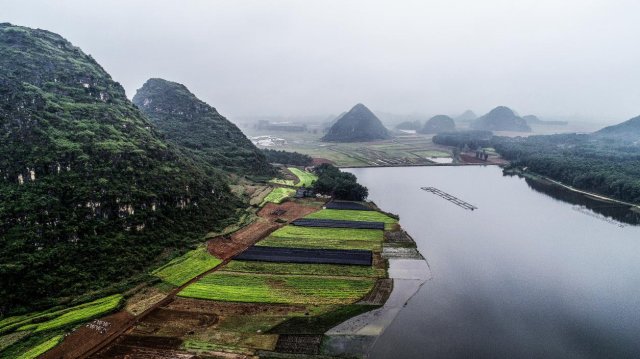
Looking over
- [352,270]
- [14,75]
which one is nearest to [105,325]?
[352,270]

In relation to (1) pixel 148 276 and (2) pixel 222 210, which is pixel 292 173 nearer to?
(2) pixel 222 210

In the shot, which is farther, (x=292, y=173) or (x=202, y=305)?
(x=292, y=173)

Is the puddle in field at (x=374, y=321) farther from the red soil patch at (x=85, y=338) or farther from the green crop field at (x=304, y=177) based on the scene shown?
the green crop field at (x=304, y=177)

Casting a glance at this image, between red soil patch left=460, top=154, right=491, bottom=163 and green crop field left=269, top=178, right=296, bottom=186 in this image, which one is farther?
red soil patch left=460, top=154, right=491, bottom=163

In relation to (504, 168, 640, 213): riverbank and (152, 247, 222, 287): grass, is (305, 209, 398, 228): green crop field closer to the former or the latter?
(152, 247, 222, 287): grass

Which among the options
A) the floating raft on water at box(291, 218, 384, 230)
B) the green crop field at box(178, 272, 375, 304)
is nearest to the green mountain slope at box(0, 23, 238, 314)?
the green crop field at box(178, 272, 375, 304)
